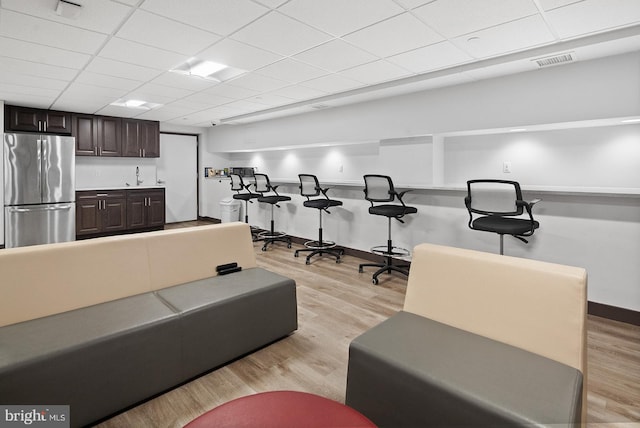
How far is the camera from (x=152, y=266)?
7.61 ft

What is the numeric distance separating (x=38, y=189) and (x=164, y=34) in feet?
Answer: 14.8

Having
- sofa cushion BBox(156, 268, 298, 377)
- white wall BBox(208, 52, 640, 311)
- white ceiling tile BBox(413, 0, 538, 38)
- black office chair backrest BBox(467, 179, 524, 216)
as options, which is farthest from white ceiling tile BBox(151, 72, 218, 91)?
black office chair backrest BBox(467, 179, 524, 216)

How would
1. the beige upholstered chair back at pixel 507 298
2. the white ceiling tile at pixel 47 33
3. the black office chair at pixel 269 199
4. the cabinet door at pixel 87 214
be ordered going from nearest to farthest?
the beige upholstered chair back at pixel 507 298
the white ceiling tile at pixel 47 33
the black office chair at pixel 269 199
the cabinet door at pixel 87 214

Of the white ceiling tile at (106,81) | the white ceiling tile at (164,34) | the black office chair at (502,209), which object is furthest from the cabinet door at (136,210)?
the black office chair at (502,209)

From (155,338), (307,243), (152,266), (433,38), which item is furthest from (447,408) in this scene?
(307,243)

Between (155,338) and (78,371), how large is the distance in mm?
361

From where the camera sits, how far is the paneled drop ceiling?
7.50ft

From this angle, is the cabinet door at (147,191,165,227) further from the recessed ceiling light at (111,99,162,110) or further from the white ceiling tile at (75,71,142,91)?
the white ceiling tile at (75,71,142,91)

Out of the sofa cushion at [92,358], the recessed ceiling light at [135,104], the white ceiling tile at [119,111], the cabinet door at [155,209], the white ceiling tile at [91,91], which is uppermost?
the white ceiling tile at [119,111]

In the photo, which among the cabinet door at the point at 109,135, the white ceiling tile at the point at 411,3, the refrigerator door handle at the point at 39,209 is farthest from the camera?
the cabinet door at the point at 109,135

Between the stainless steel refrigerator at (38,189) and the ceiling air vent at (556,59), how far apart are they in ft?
22.7

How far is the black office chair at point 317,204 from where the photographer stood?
16.1 feet

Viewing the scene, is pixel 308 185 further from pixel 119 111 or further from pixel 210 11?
pixel 119 111

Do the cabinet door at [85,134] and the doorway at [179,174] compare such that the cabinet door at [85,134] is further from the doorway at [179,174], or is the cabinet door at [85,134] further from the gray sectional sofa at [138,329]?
the gray sectional sofa at [138,329]
